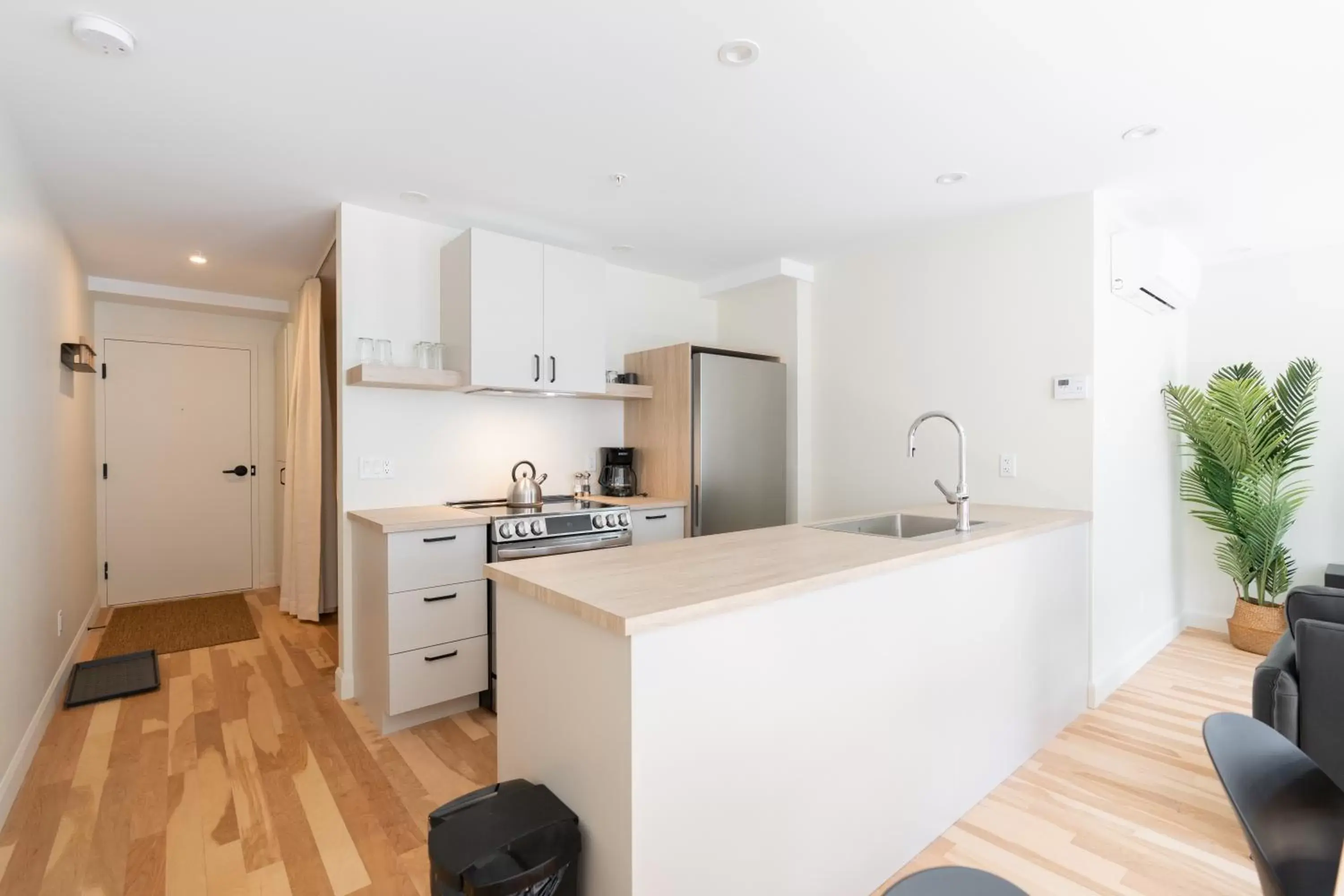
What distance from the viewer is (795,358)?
4.21 metres

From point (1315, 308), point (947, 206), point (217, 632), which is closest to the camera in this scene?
point (947, 206)

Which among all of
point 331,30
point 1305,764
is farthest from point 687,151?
point 1305,764

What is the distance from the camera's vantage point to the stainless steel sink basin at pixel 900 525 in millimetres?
2666

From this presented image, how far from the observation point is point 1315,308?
3695mm

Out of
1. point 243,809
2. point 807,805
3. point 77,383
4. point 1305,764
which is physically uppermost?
point 77,383

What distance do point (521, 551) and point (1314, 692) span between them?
2.64 m

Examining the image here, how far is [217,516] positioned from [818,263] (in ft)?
16.5

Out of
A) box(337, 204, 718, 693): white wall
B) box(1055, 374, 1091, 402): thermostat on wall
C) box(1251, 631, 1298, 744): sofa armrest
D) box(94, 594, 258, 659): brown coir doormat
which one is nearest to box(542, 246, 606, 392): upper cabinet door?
box(337, 204, 718, 693): white wall

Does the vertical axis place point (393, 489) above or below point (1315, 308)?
below

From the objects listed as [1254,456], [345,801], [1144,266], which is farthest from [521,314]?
[1254,456]

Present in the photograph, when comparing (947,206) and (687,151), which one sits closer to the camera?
(687,151)

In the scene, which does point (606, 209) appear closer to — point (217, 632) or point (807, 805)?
point (807, 805)

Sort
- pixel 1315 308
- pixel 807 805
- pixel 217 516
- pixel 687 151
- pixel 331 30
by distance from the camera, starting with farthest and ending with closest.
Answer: pixel 217 516
pixel 1315 308
pixel 687 151
pixel 331 30
pixel 807 805

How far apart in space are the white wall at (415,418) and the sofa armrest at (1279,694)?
323 cm
